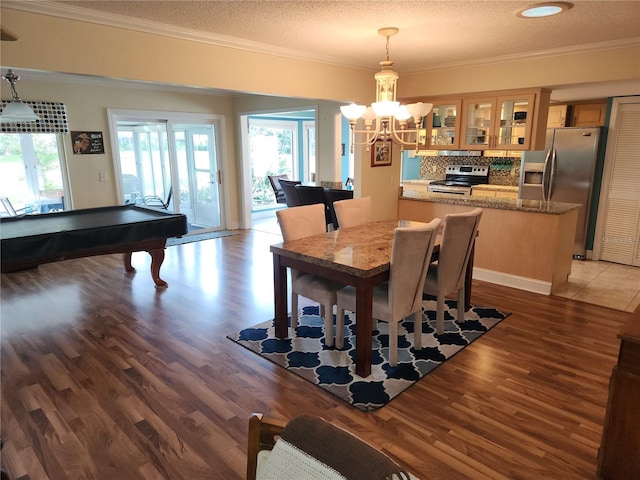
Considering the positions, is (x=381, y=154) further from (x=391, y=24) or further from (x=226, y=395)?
(x=226, y=395)

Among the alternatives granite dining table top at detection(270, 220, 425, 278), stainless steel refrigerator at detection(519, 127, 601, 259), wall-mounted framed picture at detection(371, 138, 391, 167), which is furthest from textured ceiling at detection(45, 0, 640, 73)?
stainless steel refrigerator at detection(519, 127, 601, 259)

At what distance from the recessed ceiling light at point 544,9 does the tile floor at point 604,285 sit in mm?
2754

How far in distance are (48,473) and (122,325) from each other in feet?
5.63

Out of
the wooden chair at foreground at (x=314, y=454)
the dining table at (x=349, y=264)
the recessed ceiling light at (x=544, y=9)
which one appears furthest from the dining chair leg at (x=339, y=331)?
the recessed ceiling light at (x=544, y=9)

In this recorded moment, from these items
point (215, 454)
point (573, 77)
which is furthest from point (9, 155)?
point (573, 77)

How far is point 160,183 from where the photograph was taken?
757 cm

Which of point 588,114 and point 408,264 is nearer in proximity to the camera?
point 408,264

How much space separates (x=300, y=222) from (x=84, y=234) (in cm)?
189

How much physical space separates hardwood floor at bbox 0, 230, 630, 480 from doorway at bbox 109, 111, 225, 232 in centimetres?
351

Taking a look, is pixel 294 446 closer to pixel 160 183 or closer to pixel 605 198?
pixel 605 198

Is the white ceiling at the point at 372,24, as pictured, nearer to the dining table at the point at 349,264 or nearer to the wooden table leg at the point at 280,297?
the dining table at the point at 349,264

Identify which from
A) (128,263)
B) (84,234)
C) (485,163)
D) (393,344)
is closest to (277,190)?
(485,163)

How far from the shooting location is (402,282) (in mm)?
2752

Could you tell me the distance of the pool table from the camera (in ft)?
11.0
